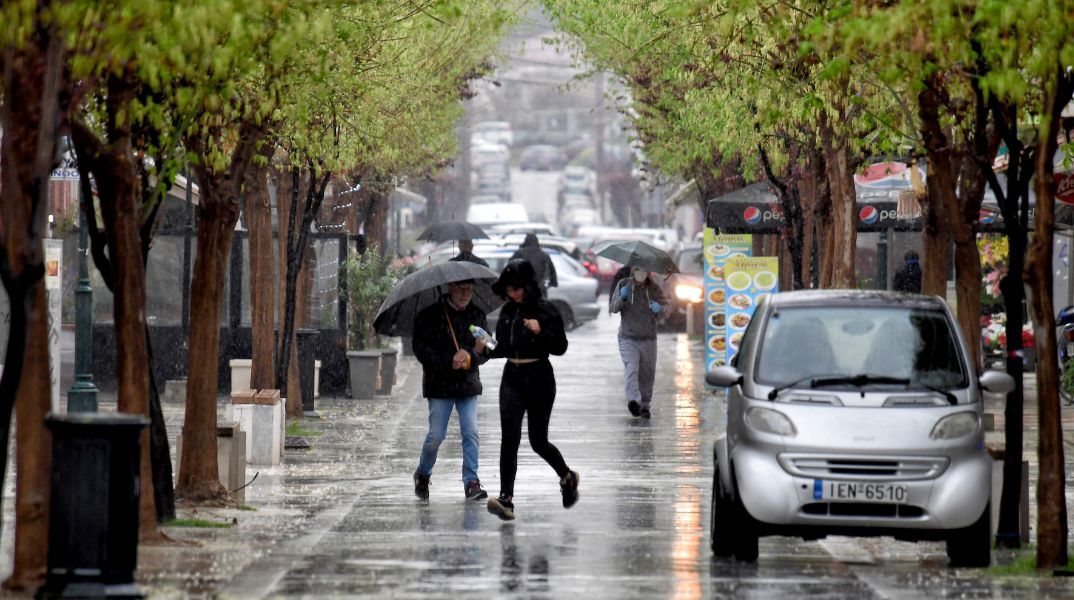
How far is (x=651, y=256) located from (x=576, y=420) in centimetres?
220

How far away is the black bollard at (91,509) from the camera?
8.82m

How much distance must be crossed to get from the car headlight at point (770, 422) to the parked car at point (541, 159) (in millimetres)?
126048

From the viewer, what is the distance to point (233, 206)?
1334 cm

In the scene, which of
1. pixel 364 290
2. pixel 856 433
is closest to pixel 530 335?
pixel 856 433

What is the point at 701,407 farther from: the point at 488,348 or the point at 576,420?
the point at 488,348

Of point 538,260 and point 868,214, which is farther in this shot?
point 538,260

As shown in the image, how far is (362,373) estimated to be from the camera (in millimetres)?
23438

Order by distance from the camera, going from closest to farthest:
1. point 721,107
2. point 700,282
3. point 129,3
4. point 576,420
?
point 129,3 → point 721,107 → point 576,420 → point 700,282

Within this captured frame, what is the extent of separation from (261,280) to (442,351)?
6465mm

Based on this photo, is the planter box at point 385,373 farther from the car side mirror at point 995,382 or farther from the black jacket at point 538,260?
the car side mirror at point 995,382

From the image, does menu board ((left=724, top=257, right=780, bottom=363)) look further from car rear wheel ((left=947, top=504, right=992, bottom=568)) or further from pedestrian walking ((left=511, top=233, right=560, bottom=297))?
car rear wheel ((left=947, top=504, right=992, bottom=568))

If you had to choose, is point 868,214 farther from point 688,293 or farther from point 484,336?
point 484,336

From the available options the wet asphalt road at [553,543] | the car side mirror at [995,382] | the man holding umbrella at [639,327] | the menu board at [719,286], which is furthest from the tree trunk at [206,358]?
the menu board at [719,286]

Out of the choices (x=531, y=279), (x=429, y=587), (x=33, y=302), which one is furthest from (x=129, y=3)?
(x=531, y=279)
